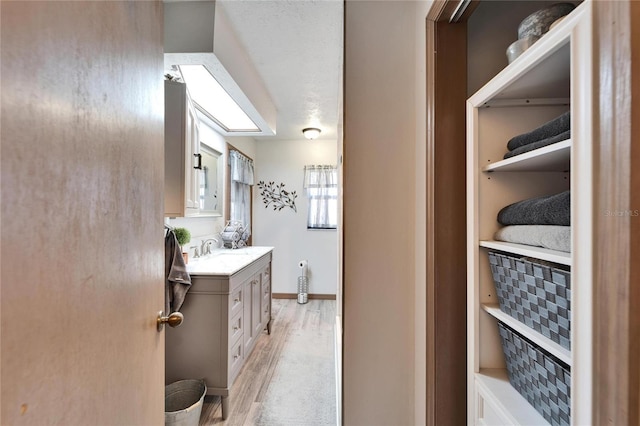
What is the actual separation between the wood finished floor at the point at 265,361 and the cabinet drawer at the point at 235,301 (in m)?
0.61

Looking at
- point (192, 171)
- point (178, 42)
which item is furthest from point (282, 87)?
point (192, 171)

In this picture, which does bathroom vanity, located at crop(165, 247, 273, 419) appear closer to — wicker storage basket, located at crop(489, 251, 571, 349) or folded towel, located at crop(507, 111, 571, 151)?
wicker storage basket, located at crop(489, 251, 571, 349)

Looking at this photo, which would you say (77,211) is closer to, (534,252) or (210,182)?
(534,252)

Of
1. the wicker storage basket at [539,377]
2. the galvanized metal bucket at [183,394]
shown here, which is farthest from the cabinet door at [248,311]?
the wicker storage basket at [539,377]

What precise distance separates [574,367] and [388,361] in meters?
0.78

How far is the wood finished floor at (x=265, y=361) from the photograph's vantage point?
1871 mm

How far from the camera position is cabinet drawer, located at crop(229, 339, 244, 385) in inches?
75.1

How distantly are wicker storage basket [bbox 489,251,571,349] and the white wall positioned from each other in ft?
11.6

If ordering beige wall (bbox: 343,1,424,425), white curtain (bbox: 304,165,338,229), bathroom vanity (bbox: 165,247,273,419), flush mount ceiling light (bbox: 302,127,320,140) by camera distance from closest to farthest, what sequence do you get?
beige wall (bbox: 343,1,424,425) → bathroom vanity (bbox: 165,247,273,419) → flush mount ceiling light (bbox: 302,127,320,140) → white curtain (bbox: 304,165,338,229)

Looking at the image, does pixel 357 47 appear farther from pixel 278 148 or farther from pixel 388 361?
pixel 278 148

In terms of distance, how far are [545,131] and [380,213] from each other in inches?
23.4

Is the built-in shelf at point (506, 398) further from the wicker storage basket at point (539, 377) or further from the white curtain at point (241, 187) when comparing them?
the white curtain at point (241, 187)

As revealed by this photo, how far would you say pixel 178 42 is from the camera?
62.3 inches

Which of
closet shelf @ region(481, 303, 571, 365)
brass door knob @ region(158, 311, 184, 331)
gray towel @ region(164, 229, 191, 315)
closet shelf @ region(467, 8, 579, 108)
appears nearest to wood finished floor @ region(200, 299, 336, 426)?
gray towel @ region(164, 229, 191, 315)
